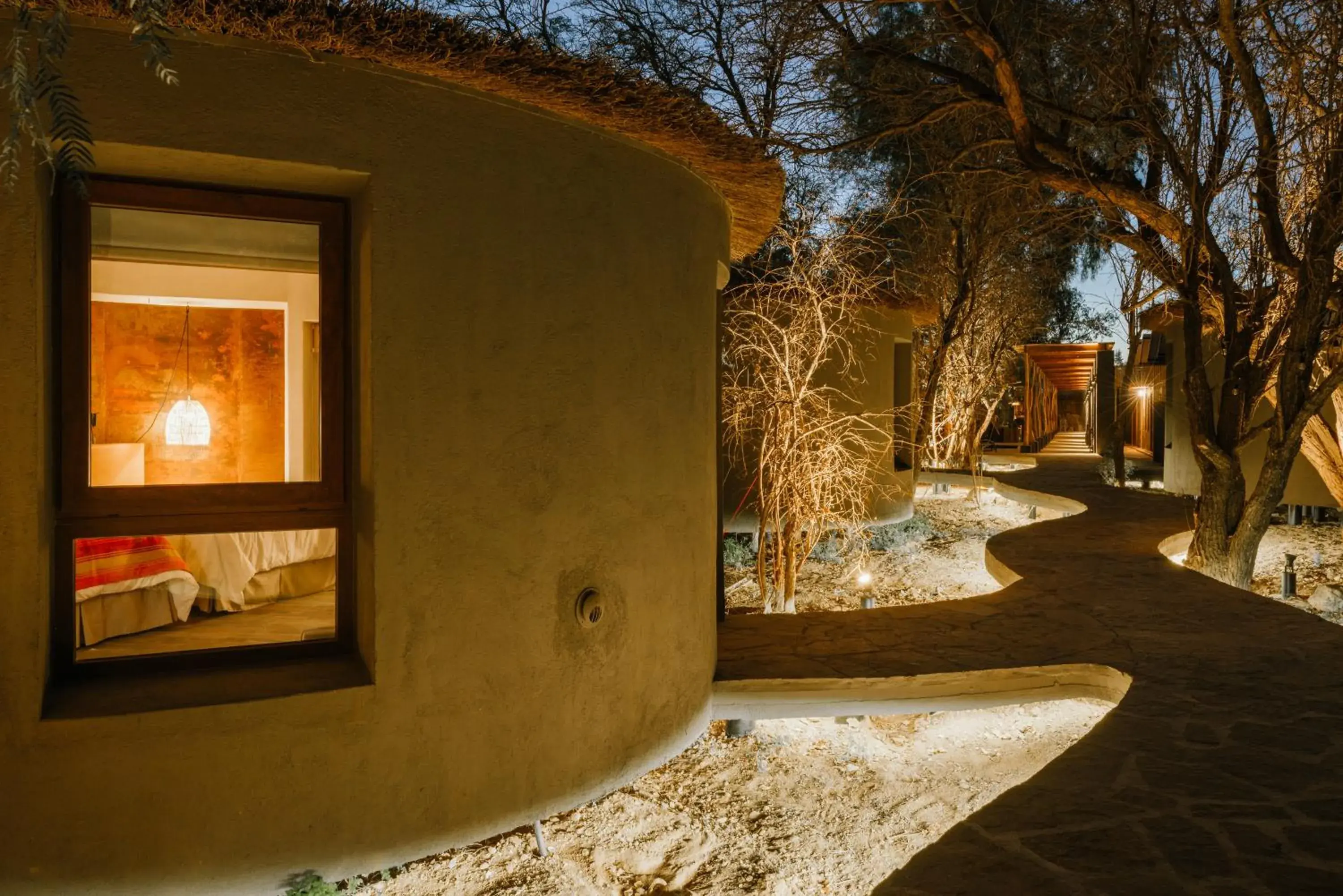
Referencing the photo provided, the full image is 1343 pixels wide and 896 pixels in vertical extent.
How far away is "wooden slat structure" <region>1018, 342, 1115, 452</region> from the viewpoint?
2203cm

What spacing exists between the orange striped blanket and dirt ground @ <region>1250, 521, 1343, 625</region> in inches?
356

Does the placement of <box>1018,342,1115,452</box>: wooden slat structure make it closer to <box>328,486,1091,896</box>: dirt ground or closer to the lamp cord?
<box>328,486,1091,896</box>: dirt ground

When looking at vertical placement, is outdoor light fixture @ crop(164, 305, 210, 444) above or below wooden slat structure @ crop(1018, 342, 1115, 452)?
below

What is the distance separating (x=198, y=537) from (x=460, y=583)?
10.0 ft

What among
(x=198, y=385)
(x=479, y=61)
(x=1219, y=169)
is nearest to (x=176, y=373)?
(x=198, y=385)

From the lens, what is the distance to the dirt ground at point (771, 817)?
3.63 m

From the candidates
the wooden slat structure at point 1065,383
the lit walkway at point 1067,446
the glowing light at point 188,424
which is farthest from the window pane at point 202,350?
the lit walkway at point 1067,446

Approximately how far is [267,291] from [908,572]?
318 inches

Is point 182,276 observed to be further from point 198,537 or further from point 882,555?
point 882,555

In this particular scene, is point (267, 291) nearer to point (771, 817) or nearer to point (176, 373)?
point (176, 373)

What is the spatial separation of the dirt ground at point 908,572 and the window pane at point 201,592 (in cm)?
433

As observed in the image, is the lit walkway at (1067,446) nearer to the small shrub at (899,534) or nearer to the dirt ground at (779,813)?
the small shrub at (899,534)

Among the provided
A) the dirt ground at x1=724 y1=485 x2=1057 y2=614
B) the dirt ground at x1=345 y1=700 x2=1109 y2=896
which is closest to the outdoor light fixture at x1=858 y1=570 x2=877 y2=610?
the dirt ground at x1=724 y1=485 x2=1057 y2=614

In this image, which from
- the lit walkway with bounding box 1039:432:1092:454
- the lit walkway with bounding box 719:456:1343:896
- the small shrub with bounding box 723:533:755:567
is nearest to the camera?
the lit walkway with bounding box 719:456:1343:896
